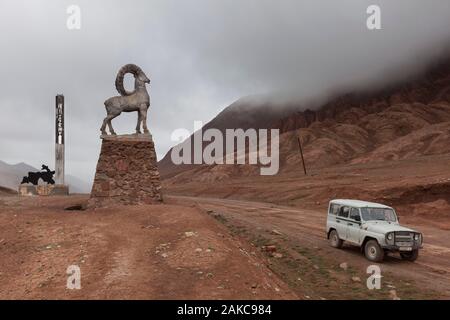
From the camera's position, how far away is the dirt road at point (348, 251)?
12.2m

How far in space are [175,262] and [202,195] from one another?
132 ft

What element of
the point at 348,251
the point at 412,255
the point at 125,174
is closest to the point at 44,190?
the point at 125,174

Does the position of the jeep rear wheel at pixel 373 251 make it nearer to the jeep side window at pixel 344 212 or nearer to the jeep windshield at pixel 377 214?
the jeep windshield at pixel 377 214

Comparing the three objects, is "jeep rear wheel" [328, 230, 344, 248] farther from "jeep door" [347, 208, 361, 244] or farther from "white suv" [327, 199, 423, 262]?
"jeep door" [347, 208, 361, 244]

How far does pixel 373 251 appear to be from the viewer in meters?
15.0

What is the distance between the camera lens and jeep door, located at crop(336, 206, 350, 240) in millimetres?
16562

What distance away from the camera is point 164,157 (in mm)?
159875

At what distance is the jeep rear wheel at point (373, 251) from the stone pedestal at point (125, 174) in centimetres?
1117

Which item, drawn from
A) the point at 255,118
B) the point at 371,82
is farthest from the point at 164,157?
the point at 371,82

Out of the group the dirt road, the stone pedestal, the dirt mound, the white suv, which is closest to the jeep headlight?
the white suv

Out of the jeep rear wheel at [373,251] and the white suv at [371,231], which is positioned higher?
the white suv at [371,231]

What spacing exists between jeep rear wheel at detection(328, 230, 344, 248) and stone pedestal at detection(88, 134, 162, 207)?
9.31m

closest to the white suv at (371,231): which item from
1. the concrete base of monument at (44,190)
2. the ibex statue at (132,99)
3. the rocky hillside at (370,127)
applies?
the ibex statue at (132,99)
